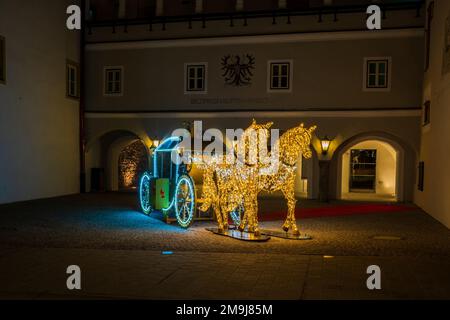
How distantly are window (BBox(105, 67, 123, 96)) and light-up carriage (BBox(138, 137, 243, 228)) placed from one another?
333 inches

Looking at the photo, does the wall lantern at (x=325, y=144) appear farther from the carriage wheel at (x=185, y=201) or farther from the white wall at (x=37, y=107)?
the white wall at (x=37, y=107)

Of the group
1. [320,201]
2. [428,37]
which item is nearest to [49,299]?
[320,201]

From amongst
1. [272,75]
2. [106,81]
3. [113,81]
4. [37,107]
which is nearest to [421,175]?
[272,75]

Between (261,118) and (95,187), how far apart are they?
8.89 m

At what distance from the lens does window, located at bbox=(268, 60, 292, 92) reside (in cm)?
2047

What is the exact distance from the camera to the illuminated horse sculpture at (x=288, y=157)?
417 inches

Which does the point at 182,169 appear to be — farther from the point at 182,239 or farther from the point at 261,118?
the point at 261,118

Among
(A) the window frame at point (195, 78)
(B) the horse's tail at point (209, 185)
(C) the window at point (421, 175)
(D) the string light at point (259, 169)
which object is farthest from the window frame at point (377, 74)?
(B) the horse's tail at point (209, 185)

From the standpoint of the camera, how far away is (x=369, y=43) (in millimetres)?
19641

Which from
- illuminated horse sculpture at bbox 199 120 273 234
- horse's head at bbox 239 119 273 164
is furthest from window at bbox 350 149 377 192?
horse's head at bbox 239 119 273 164

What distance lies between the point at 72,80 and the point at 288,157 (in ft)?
47.9

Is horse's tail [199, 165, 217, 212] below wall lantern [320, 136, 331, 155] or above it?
below

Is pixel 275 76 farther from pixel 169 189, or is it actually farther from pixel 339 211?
pixel 169 189

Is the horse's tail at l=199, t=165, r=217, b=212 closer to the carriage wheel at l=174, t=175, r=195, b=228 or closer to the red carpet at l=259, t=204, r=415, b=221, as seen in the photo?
the carriage wheel at l=174, t=175, r=195, b=228
